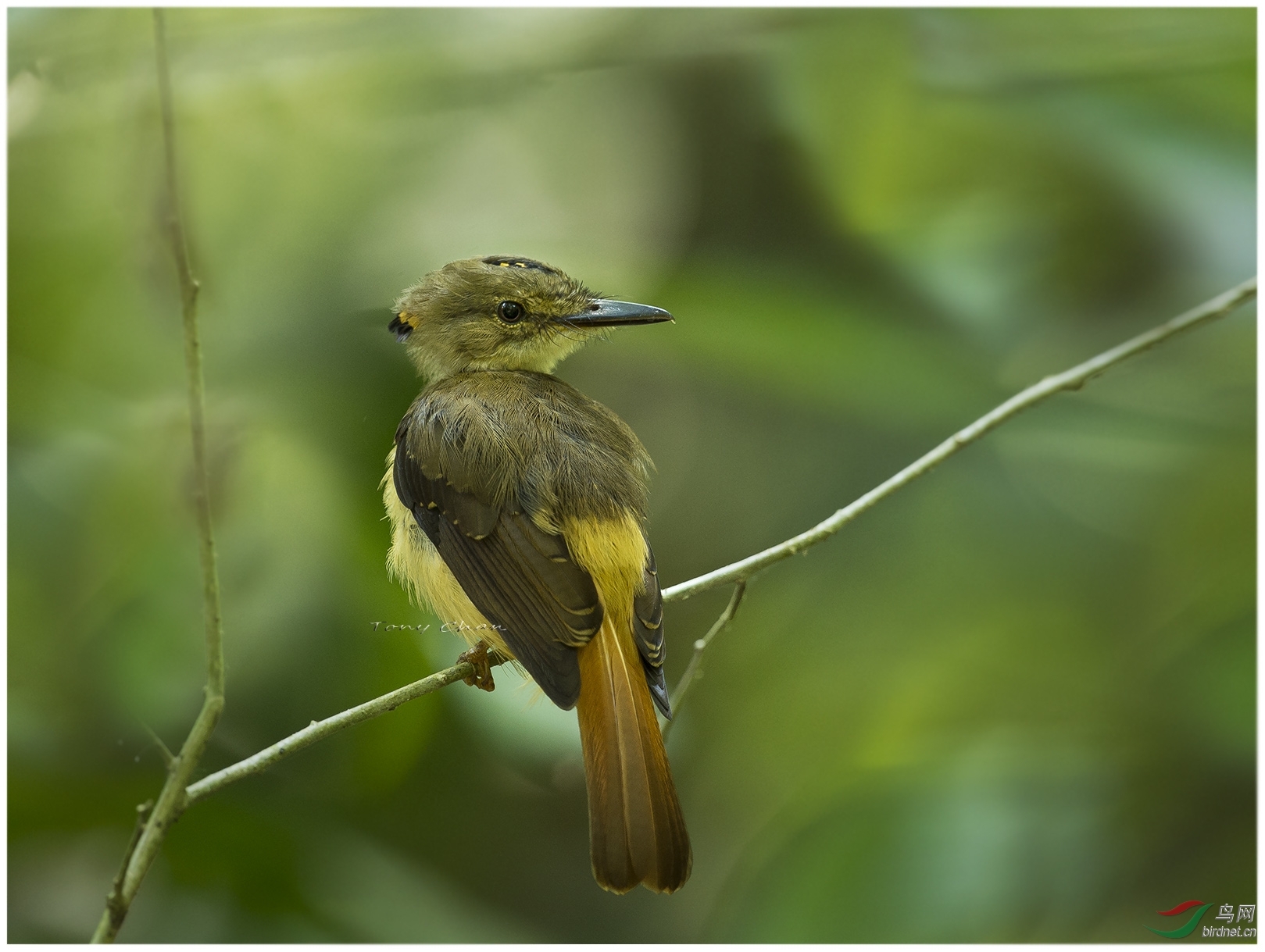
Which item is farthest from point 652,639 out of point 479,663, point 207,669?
point 207,669

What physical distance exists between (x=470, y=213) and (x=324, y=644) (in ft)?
3.07

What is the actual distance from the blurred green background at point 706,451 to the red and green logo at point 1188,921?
0.11 feet

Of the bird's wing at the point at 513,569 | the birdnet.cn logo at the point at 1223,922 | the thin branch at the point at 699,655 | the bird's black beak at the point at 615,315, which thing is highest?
the bird's black beak at the point at 615,315

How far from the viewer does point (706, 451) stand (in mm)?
2455

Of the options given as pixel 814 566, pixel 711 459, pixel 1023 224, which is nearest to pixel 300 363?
pixel 711 459

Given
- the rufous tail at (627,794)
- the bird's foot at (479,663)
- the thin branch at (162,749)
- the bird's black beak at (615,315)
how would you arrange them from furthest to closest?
the bird's black beak at (615,315)
the bird's foot at (479,663)
the thin branch at (162,749)
the rufous tail at (627,794)

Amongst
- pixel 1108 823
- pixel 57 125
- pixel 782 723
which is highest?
pixel 57 125

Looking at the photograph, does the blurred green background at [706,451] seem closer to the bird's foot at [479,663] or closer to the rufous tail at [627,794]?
the bird's foot at [479,663]

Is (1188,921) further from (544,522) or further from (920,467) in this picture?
(544,522)

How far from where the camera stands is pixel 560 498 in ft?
6.90

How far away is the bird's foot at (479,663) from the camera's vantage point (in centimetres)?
209

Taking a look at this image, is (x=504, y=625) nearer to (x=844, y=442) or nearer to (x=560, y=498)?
(x=560, y=498)

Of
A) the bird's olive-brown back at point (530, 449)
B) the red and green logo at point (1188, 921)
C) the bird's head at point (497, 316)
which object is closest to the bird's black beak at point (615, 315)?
the bird's head at point (497, 316)

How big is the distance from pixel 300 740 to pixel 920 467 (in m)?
1.24
